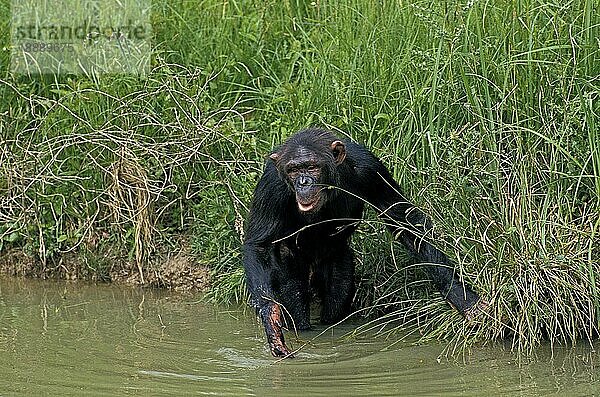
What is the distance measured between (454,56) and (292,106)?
1.38 m

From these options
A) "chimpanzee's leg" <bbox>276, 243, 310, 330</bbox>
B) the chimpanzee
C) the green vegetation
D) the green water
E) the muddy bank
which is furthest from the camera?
the muddy bank

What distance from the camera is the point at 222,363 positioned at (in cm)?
560

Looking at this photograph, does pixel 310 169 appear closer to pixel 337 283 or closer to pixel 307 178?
pixel 307 178

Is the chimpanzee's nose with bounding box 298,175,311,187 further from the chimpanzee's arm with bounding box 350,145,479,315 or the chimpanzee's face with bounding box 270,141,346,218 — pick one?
the chimpanzee's arm with bounding box 350,145,479,315

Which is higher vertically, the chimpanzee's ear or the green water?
the chimpanzee's ear

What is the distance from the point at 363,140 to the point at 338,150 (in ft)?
3.55

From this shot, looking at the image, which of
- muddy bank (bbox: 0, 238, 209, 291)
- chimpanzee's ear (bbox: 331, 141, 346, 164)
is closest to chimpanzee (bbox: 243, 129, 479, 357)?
chimpanzee's ear (bbox: 331, 141, 346, 164)

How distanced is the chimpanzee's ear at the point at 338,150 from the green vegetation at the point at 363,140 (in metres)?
0.52

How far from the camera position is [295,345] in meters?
6.04

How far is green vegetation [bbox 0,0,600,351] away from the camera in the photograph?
575cm

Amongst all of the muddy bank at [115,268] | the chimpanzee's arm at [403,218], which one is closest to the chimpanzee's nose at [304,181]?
the chimpanzee's arm at [403,218]

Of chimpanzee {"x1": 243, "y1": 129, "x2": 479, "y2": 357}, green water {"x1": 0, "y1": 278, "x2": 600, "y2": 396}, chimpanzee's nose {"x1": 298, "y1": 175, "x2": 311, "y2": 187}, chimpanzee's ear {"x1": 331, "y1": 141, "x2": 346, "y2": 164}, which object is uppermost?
chimpanzee's ear {"x1": 331, "y1": 141, "x2": 346, "y2": 164}

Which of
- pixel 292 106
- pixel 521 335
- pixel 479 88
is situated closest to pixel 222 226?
pixel 292 106

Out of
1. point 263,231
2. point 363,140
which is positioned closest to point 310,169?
point 263,231
